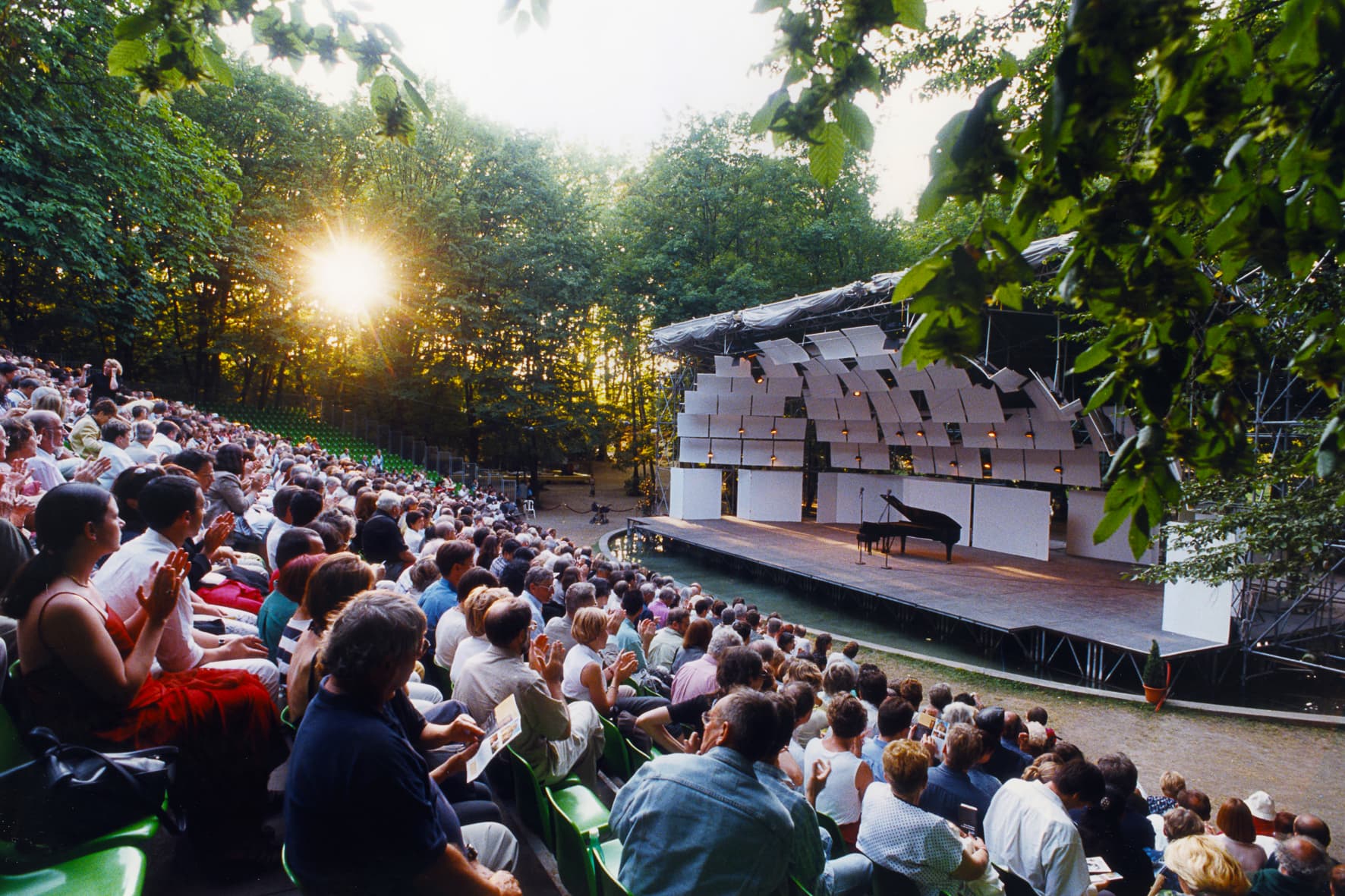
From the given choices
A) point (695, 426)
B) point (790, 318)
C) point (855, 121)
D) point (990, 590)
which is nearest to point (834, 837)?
point (855, 121)

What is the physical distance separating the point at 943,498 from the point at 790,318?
684cm

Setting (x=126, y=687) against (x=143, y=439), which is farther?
(x=143, y=439)

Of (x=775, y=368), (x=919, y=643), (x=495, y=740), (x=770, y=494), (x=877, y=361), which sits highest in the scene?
(x=775, y=368)

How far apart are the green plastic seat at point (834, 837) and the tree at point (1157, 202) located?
2185mm

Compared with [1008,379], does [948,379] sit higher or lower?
higher

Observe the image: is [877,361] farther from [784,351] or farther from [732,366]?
[732,366]

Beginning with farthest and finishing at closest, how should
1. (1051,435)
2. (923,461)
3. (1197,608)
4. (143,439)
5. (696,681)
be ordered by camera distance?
(923,461)
(1051,435)
(1197,608)
(143,439)
(696,681)

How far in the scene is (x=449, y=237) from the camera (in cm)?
2745

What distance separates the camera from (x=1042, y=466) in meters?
16.7

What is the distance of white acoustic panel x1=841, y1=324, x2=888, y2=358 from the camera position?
14.9 metres

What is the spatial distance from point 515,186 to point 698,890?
29.6m

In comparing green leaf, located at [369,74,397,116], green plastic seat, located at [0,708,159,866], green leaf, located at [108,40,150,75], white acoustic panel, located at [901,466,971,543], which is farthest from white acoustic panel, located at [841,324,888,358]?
green plastic seat, located at [0,708,159,866]

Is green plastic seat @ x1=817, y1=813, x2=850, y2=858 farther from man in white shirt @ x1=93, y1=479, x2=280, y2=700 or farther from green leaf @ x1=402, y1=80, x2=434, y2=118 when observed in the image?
green leaf @ x1=402, y1=80, x2=434, y2=118

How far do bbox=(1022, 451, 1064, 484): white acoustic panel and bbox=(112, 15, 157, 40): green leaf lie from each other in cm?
1794
